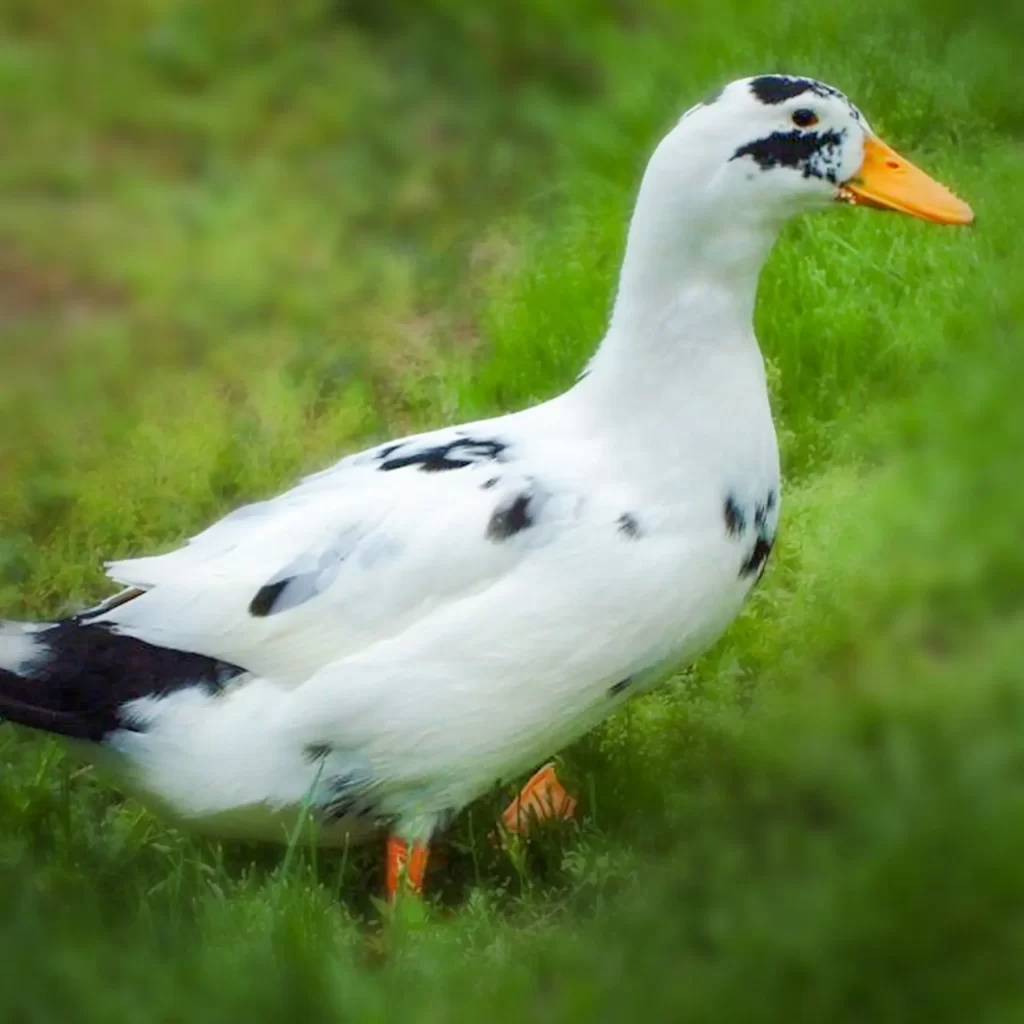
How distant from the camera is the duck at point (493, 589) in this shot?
167cm

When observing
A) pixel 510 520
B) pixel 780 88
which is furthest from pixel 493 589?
pixel 780 88

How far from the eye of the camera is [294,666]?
5.57ft

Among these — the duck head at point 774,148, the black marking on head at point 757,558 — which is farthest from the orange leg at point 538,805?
the duck head at point 774,148

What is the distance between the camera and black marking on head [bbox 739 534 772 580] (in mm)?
1745

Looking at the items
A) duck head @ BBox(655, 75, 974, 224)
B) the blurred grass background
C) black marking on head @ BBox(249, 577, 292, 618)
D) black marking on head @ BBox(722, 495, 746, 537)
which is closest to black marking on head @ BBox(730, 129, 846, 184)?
duck head @ BBox(655, 75, 974, 224)

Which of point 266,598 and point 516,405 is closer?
point 266,598

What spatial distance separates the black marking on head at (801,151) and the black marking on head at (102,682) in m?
0.75

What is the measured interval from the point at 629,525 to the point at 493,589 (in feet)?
0.50

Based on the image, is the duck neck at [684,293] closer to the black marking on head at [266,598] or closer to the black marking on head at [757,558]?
the black marking on head at [757,558]

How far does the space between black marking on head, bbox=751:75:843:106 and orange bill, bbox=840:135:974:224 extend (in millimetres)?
98

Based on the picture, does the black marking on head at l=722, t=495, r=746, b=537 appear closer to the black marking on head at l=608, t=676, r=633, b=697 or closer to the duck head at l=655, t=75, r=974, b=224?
the black marking on head at l=608, t=676, r=633, b=697

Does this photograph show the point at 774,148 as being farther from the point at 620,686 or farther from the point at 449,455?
the point at 620,686

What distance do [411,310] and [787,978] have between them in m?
1.98

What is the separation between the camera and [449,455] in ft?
5.91
